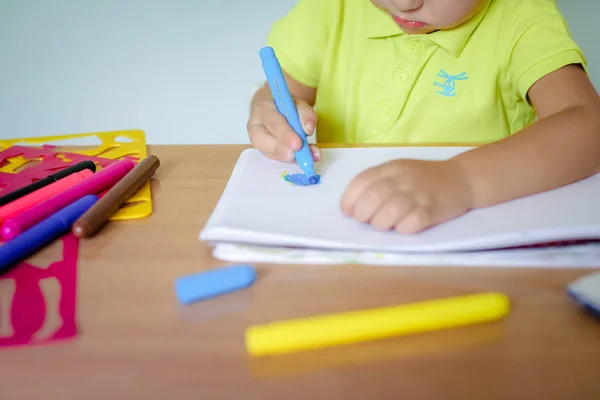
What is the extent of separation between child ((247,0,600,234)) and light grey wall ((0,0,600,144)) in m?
0.42

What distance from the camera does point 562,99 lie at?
20.4 inches

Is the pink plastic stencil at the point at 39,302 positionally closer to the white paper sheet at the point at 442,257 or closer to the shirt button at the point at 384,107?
the white paper sheet at the point at 442,257

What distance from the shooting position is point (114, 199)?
1.36 feet

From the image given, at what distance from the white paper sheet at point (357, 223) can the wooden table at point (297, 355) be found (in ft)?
0.06

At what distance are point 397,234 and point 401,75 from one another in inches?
14.5

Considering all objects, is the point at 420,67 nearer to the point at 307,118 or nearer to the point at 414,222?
the point at 307,118

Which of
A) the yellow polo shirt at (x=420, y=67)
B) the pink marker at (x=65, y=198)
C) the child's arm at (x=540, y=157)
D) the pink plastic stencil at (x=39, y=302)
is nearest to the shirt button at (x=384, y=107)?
the yellow polo shirt at (x=420, y=67)

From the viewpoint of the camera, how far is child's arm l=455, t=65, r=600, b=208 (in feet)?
1.30

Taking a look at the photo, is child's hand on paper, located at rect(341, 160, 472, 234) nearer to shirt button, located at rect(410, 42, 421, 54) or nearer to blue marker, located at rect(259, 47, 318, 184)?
blue marker, located at rect(259, 47, 318, 184)

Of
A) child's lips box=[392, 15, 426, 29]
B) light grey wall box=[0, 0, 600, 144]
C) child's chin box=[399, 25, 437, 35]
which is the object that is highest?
child's lips box=[392, 15, 426, 29]

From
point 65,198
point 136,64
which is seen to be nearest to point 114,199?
point 65,198

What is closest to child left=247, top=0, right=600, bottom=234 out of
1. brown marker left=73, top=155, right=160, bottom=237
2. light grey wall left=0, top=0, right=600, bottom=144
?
brown marker left=73, top=155, right=160, bottom=237

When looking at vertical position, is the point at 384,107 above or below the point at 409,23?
below

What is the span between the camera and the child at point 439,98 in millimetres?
A: 383
